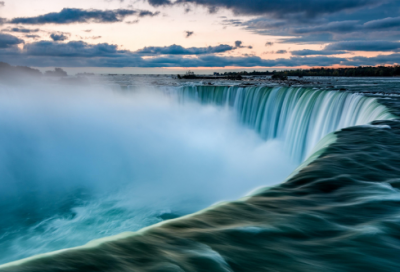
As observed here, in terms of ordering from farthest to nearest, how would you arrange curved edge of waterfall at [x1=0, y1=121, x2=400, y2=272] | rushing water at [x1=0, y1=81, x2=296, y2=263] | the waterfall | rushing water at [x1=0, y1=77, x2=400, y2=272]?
the waterfall < rushing water at [x1=0, y1=81, x2=296, y2=263] < rushing water at [x1=0, y1=77, x2=400, y2=272] < curved edge of waterfall at [x1=0, y1=121, x2=400, y2=272]

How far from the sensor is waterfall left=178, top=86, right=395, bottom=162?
41.2 feet

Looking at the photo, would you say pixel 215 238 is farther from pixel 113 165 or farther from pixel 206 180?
pixel 113 165

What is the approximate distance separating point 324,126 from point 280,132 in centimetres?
613

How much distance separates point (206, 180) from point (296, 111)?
8048 millimetres

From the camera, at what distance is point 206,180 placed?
611 inches

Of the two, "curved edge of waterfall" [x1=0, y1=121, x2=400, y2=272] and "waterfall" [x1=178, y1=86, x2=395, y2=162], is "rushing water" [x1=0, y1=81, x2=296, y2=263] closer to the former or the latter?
"waterfall" [x1=178, y1=86, x2=395, y2=162]

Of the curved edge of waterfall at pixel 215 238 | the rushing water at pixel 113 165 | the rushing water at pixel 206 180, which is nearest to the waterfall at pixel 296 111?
the rushing water at pixel 206 180

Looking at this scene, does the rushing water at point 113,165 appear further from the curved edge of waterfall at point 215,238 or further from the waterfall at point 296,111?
the curved edge of waterfall at point 215,238

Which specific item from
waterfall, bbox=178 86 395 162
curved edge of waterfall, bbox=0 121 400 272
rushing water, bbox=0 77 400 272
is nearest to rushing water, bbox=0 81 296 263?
rushing water, bbox=0 77 400 272

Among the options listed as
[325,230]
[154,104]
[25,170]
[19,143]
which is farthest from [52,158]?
[325,230]

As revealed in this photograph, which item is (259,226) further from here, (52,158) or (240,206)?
(52,158)

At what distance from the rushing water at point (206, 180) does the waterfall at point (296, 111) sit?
111 millimetres

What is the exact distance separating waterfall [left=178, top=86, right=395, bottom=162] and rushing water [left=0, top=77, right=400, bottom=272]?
0.11 metres

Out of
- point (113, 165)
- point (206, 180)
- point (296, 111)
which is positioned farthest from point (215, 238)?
point (296, 111)
